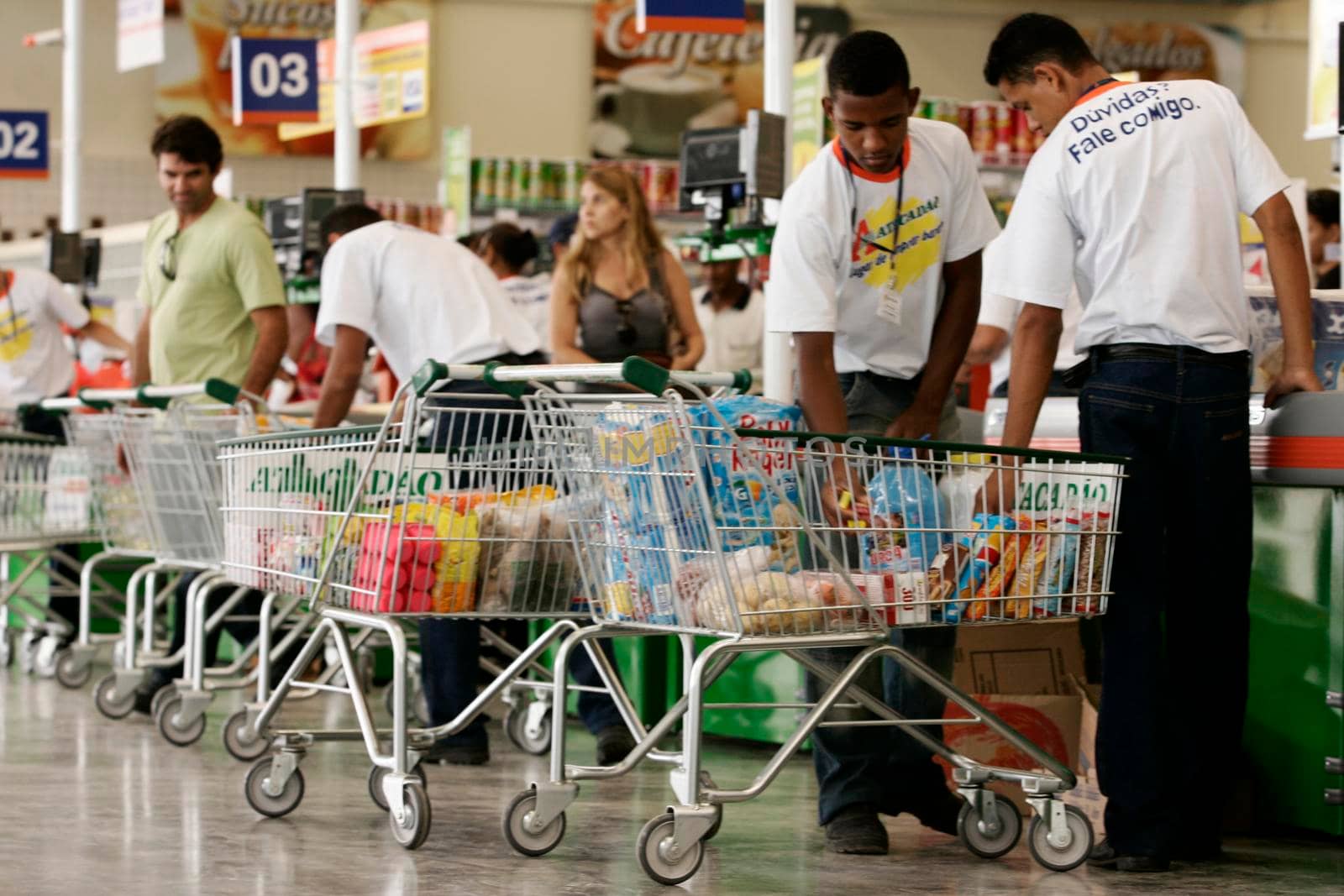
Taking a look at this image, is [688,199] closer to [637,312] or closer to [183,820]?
[637,312]

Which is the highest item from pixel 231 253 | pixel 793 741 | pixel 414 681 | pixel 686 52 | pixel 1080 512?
pixel 686 52

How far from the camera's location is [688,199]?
6.62m

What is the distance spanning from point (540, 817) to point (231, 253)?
2991mm

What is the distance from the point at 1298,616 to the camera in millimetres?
4078

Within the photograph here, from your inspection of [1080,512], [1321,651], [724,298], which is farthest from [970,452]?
[724,298]

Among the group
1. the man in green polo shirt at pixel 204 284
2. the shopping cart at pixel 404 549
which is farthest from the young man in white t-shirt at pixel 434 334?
the man in green polo shirt at pixel 204 284

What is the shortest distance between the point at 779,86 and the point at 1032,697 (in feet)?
8.31

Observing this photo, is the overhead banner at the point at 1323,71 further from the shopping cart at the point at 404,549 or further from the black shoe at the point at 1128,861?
the shopping cart at the point at 404,549

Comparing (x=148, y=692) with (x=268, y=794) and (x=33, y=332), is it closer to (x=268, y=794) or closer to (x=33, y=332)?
(x=268, y=794)

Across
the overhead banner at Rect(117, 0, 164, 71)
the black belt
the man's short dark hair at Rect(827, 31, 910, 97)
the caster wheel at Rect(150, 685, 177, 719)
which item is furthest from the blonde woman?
the overhead banner at Rect(117, 0, 164, 71)

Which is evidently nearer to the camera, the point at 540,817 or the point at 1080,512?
the point at 1080,512

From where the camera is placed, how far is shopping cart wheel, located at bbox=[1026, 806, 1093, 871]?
3742 mm

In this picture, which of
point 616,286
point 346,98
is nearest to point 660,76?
point 346,98

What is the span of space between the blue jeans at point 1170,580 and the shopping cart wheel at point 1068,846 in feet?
0.19
